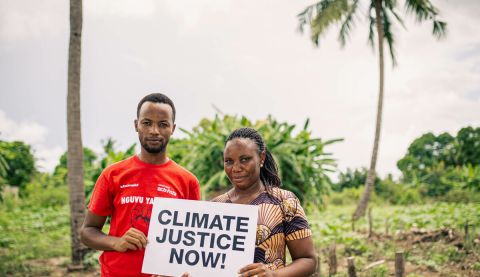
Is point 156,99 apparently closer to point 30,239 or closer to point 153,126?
point 153,126

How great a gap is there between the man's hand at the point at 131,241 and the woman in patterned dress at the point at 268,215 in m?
0.45

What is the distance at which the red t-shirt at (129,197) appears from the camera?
2109 millimetres

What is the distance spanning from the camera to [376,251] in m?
6.91

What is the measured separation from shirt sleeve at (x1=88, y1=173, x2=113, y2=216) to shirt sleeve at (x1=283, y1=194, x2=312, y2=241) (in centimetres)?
91

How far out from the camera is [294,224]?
Result: 1.88 metres

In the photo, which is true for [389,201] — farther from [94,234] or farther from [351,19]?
[94,234]

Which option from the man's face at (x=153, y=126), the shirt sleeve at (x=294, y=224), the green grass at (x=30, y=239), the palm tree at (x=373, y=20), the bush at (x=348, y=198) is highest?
the palm tree at (x=373, y=20)

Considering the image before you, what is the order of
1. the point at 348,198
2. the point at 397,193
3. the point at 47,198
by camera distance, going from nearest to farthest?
1. the point at 47,198
2. the point at 397,193
3. the point at 348,198

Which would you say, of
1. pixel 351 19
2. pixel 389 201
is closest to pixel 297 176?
pixel 351 19

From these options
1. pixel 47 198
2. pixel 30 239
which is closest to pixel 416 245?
pixel 30 239

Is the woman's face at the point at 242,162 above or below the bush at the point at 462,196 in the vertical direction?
below

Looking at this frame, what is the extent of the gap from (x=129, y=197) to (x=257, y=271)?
2.59 feet

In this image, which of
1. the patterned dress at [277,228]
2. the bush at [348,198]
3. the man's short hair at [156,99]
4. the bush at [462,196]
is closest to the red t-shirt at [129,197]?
the man's short hair at [156,99]

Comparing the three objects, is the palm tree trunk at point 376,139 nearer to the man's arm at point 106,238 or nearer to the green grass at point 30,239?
the green grass at point 30,239
